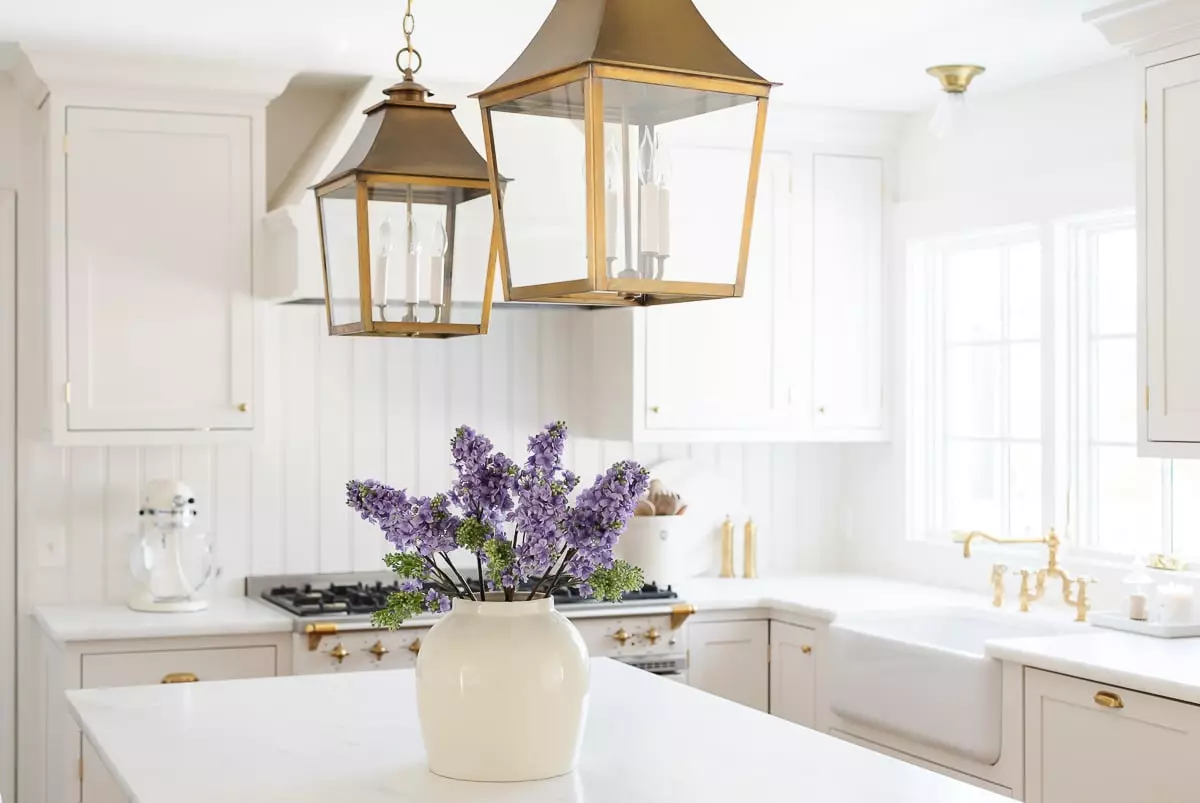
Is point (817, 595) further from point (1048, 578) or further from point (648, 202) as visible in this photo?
point (648, 202)

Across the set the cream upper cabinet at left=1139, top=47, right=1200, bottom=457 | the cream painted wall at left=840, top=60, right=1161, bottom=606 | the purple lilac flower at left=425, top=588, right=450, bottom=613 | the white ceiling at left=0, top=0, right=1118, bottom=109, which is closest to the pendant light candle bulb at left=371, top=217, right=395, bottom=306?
the purple lilac flower at left=425, top=588, right=450, bottom=613

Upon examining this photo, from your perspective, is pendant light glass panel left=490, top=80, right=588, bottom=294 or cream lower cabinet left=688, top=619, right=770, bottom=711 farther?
cream lower cabinet left=688, top=619, right=770, bottom=711

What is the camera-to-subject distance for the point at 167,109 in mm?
3957

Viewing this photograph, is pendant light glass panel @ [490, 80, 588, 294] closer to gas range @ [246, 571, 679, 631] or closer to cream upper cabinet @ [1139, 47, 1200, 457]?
cream upper cabinet @ [1139, 47, 1200, 457]

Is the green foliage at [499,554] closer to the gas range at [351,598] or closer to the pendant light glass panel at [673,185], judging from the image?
the pendant light glass panel at [673,185]

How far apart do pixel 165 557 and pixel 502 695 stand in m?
2.43

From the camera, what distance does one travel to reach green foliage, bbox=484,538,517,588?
1.86 metres

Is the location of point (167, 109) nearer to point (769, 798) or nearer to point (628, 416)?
point (628, 416)

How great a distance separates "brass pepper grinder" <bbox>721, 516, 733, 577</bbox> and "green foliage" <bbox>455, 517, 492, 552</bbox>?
3030 millimetres

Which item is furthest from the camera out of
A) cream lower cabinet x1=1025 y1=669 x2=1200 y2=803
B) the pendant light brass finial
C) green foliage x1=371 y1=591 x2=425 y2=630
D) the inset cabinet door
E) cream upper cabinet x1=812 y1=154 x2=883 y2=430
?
cream upper cabinet x1=812 y1=154 x2=883 y2=430

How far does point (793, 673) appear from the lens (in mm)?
4242

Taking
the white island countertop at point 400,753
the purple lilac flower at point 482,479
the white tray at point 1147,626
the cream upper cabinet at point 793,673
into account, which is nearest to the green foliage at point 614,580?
the purple lilac flower at point 482,479

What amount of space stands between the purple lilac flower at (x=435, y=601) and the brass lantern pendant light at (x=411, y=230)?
377 mm

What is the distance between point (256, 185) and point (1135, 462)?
271 centimetres
